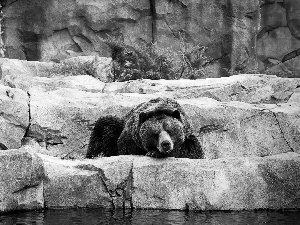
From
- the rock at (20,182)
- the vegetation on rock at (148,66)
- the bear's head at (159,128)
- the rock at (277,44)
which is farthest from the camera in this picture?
the rock at (277,44)

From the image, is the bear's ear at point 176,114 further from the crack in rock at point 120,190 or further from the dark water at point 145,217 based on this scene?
the dark water at point 145,217

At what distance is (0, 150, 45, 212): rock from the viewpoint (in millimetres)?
5289

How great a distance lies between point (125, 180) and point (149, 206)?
0.40 metres

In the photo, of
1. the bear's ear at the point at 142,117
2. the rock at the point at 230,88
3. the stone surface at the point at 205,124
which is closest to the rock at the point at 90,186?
the bear's ear at the point at 142,117

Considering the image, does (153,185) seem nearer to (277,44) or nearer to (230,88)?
(230,88)

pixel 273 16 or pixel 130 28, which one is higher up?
pixel 273 16

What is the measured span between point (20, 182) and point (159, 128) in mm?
1987

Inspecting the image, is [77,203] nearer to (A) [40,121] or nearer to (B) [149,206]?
(B) [149,206]

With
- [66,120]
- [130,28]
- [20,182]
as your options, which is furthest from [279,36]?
[20,182]

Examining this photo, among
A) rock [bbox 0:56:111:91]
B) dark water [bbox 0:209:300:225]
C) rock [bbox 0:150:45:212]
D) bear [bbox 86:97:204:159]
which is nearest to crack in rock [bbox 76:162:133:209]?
dark water [bbox 0:209:300:225]

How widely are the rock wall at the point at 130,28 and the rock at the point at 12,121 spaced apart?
1149 cm

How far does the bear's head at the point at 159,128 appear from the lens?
6.62 meters

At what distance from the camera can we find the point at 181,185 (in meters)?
5.39

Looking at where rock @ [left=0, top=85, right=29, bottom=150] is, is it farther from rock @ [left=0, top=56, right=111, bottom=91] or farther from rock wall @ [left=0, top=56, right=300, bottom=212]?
rock @ [left=0, top=56, right=111, bottom=91]
